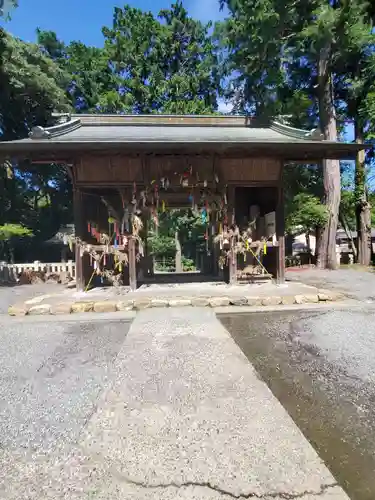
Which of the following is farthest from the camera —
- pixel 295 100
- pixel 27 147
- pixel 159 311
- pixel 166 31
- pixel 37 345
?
pixel 166 31

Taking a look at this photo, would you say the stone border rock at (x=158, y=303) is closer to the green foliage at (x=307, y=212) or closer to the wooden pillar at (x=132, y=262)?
the wooden pillar at (x=132, y=262)

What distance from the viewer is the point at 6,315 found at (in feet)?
16.4

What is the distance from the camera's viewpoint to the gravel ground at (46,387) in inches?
64.1

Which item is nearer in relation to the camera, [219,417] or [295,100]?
[219,417]

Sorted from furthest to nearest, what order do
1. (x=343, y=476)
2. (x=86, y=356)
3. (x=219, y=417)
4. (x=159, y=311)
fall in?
(x=159, y=311) < (x=86, y=356) < (x=219, y=417) < (x=343, y=476)

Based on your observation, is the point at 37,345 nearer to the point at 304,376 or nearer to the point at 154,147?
the point at 304,376

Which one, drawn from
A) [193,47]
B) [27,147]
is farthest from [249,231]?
[193,47]

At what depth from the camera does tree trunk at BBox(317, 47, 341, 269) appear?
38.9ft

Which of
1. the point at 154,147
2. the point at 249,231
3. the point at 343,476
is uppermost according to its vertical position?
the point at 154,147

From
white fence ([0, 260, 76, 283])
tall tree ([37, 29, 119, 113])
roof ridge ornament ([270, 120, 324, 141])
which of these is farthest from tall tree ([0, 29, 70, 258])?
roof ridge ornament ([270, 120, 324, 141])

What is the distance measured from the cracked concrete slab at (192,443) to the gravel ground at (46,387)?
0.15 metres

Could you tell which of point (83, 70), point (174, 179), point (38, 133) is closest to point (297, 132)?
point (174, 179)

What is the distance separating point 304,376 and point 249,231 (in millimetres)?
4284

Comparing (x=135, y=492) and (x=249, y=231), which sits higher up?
(x=249, y=231)
